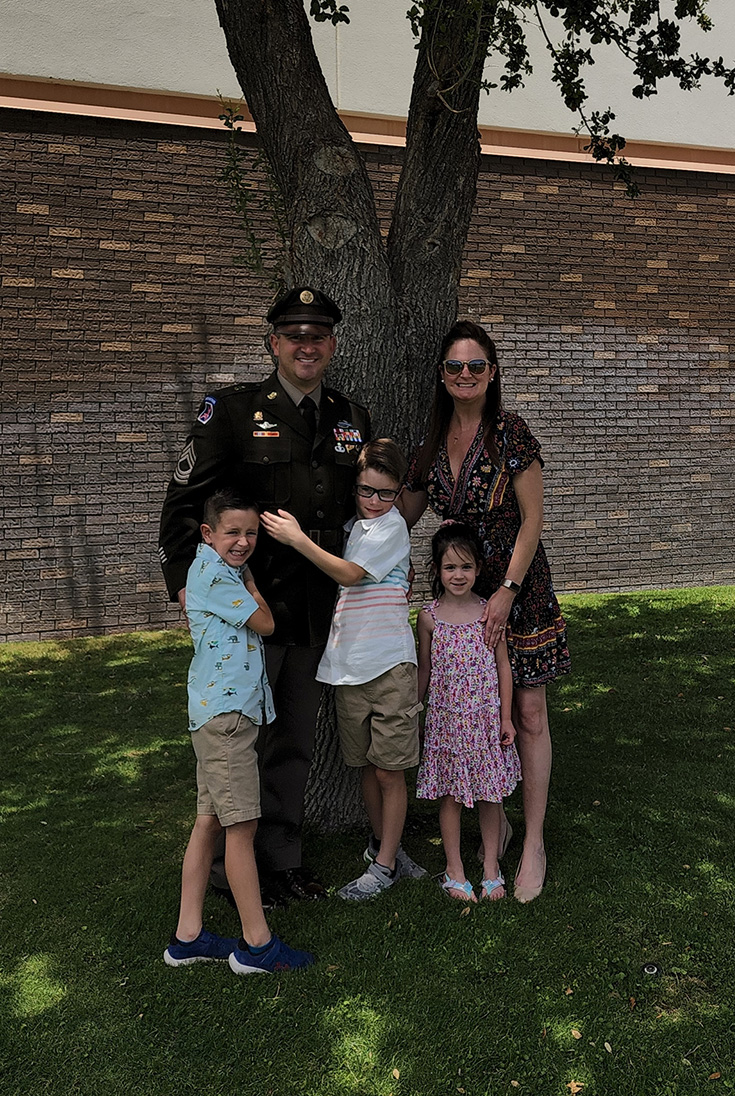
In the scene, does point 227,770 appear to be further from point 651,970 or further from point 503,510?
point 651,970

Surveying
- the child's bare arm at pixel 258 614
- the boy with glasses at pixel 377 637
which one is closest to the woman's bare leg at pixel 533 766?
the boy with glasses at pixel 377 637

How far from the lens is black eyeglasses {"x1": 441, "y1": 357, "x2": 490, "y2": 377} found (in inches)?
137

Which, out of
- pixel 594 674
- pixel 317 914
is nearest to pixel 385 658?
pixel 317 914

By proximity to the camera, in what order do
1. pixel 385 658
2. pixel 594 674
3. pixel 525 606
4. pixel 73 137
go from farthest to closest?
pixel 73 137 < pixel 594 674 < pixel 525 606 < pixel 385 658

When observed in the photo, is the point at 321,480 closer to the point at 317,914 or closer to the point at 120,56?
the point at 317,914

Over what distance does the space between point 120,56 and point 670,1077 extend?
831 centimetres

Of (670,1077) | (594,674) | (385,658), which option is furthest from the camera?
(594,674)

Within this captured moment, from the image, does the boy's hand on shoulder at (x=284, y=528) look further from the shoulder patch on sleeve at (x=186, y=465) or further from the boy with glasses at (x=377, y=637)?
the shoulder patch on sleeve at (x=186, y=465)

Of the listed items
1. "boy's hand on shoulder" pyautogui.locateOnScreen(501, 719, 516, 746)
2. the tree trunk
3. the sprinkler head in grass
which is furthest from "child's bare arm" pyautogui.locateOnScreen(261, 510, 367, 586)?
the sprinkler head in grass

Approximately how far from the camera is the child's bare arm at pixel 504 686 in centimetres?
359

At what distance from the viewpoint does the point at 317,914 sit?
11.6ft

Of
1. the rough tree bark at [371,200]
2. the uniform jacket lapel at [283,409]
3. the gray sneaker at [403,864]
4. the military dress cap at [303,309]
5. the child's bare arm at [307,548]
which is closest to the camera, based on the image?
the child's bare arm at [307,548]

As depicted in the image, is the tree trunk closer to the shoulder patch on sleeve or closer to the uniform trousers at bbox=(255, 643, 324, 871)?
the uniform trousers at bbox=(255, 643, 324, 871)

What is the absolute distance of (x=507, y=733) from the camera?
3.59 metres
